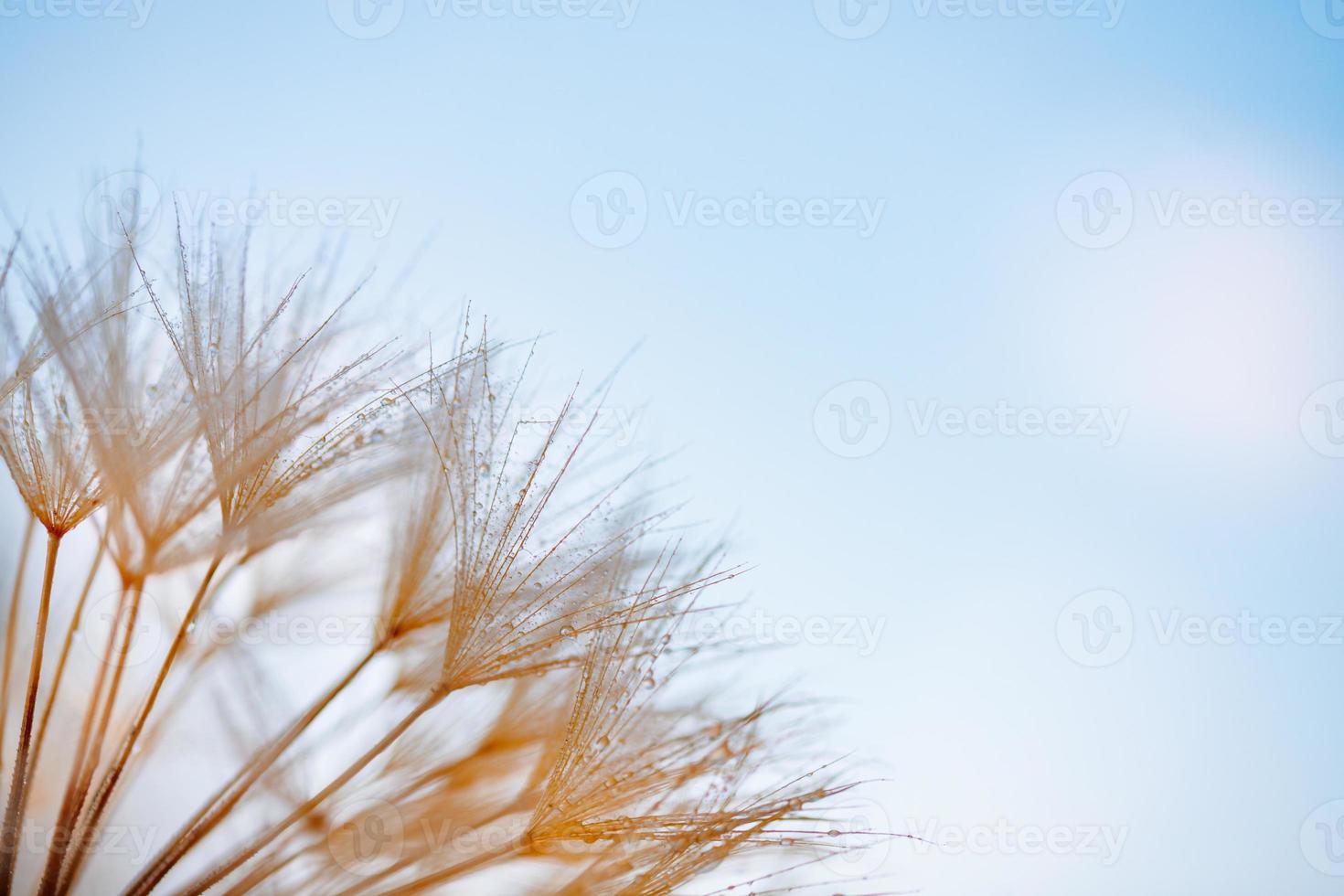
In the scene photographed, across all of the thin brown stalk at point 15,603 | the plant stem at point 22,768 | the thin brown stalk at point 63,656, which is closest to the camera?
the plant stem at point 22,768

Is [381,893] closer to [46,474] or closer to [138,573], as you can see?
[138,573]

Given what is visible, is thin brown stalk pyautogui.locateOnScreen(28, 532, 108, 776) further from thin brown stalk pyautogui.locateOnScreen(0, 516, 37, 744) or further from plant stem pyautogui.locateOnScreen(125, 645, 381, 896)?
plant stem pyautogui.locateOnScreen(125, 645, 381, 896)

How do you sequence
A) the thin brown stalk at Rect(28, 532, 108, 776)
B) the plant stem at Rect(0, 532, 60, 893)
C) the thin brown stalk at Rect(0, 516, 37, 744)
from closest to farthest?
the plant stem at Rect(0, 532, 60, 893), the thin brown stalk at Rect(28, 532, 108, 776), the thin brown stalk at Rect(0, 516, 37, 744)

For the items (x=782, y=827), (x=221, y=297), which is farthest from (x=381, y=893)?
(x=221, y=297)

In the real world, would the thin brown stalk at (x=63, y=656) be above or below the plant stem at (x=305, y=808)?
above

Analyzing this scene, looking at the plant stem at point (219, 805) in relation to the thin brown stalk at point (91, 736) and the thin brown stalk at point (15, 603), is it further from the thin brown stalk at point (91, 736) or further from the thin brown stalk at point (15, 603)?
the thin brown stalk at point (15, 603)

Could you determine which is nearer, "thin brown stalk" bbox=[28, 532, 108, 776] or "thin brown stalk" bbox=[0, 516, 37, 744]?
"thin brown stalk" bbox=[28, 532, 108, 776]
